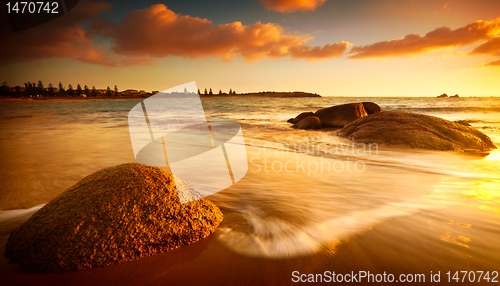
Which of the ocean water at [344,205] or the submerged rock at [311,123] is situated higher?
the submerged rock at [311,123]

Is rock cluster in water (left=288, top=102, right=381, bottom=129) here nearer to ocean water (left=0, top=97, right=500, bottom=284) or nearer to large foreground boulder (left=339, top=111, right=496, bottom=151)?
large foreground boulder (left=339, top=111, right=496, bottom=151)

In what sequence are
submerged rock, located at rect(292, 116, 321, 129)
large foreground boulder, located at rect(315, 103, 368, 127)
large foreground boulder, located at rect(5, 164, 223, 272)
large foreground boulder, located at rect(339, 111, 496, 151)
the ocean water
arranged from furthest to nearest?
1. large foreground boulder, located at rect(315, 103, 368, 127)
2. submerged rock, located at rect(292, 116, 321, 129)
3. large foreground boulder, located at rect(339, 111, 496, 151)
4. the ocean water
5. large foreground boulder, located at rect(5, 164, 223, 272)

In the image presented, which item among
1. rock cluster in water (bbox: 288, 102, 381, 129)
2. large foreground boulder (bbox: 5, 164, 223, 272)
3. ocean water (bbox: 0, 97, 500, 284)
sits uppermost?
rock cluster in water (bbox: 288, 102, 381, 129)

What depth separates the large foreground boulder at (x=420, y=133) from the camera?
564cm

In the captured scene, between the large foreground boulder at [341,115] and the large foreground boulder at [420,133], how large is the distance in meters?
3.68

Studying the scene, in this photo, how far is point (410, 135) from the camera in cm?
589

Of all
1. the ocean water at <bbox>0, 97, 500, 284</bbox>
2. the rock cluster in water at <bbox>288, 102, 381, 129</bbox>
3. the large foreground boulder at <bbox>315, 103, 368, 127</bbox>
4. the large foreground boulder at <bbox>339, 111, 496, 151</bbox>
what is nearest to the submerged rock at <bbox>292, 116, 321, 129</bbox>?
the rock cluster in water at <bbox>288, 102, 381, 129</bbox>

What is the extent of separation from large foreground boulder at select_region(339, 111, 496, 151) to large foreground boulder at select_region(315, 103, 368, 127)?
368 cm

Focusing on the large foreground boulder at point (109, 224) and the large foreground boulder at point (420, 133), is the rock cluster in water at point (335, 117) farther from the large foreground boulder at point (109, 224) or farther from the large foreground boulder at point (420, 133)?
the large foreground boulder at point (109, 224)

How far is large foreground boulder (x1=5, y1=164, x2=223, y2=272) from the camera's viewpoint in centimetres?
145

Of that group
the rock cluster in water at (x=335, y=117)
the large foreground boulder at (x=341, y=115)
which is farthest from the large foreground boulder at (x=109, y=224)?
the large foreground boulder at (x=341, y=115)

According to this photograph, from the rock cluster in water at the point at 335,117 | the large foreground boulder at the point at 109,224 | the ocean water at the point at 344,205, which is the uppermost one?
the rock cluster in water at the point at 335,117

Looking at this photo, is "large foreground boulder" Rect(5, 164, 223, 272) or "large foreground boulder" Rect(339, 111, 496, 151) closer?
"large foreground boulder" Rect(5, 164, 223, 272)

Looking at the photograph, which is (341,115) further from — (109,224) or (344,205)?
(109,224)
